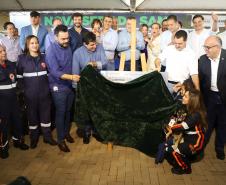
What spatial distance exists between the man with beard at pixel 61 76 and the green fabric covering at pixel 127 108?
0.22 m

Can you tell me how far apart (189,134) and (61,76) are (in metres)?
2.26

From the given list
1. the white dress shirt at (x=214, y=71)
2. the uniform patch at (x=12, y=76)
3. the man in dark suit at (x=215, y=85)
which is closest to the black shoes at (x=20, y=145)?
the uniform patch at (x=12, y=76)

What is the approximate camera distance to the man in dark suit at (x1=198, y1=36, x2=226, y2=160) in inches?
198

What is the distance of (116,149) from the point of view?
555cm

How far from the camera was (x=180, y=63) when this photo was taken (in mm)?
5309

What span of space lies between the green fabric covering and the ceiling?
4.33 meters

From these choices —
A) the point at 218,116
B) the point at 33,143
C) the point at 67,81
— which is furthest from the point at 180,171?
the point at 33,143

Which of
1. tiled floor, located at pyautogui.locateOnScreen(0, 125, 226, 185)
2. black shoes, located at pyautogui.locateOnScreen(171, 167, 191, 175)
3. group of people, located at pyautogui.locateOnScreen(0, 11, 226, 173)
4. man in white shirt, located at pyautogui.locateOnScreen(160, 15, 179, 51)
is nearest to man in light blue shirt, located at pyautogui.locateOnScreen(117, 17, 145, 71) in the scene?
man in white shirt, located at pyautogui.locateOnScreen(160, 15, 179, 51)

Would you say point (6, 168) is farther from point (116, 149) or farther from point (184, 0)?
point (184, 0)

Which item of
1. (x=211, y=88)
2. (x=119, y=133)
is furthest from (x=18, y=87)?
(x=211, y=88)

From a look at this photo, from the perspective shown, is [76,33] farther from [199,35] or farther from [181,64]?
[199,35]

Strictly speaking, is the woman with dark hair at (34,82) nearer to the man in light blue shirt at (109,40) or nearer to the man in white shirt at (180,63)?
the man in light blue shirt at (109,40)

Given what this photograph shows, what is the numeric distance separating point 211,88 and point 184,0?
14.2 feet

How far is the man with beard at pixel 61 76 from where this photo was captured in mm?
5199
